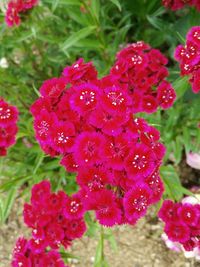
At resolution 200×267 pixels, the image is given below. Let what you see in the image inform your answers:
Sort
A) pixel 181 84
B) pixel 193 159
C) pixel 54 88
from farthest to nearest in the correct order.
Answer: pixel 193 159, pixel 181 84, pixel 54 88

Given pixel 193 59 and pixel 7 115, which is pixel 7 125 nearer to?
pixel 7 115

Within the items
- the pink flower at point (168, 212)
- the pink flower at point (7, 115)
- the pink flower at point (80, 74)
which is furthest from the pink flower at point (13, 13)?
the pink flower at point (168, 212)

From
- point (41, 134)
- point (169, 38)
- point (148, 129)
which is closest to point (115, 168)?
point (148, 129)

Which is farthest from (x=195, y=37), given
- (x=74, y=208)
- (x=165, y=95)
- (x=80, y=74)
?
(x=74, y=208)

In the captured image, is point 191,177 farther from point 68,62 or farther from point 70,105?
point 70,105

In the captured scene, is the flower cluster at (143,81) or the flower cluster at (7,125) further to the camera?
the flower cluster at (7,125)

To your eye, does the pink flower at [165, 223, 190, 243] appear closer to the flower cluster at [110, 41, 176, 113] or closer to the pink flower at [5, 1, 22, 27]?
the flower cluster at [110, 41, 176, 113]

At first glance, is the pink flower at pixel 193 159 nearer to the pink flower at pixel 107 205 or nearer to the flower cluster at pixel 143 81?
the flower cluster at pixel 143 81
